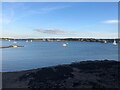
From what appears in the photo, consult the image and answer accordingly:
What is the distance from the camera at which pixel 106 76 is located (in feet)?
86.4

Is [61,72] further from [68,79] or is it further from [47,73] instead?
[68,79]

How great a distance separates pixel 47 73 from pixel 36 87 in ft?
21.4

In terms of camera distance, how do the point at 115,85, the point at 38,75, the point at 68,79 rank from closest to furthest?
the point at 115,85 < the point at 68,79 < the point at 38,75

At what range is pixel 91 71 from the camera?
29.6 metres

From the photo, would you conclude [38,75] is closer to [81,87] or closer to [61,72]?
[61,72]

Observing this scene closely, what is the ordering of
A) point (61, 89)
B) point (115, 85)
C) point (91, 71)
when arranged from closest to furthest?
point (61, 89)
point (115, 85)
point (91, 71)

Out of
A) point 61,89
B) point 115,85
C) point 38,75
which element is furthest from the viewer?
point 38,75

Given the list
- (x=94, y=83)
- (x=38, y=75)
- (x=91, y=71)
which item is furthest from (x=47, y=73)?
(x=94, y=83)

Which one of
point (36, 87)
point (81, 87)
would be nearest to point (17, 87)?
point (36, 87)

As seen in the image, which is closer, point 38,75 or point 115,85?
point 115,85

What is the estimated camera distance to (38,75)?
2767 centimetres

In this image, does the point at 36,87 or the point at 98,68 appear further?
the point at 98,68

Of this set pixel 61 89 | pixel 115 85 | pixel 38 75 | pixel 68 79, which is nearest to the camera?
pixel 61 89

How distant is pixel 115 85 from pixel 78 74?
5.94 m
